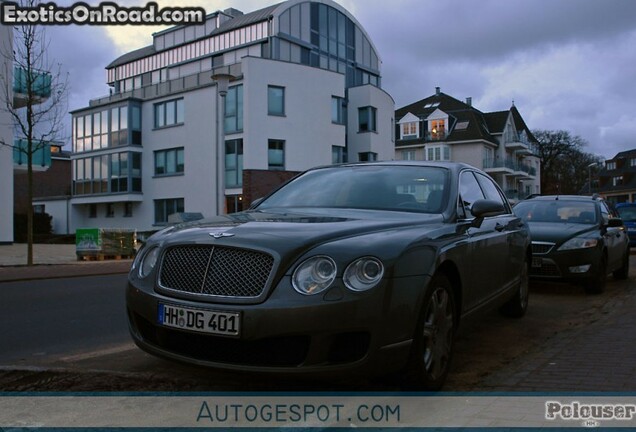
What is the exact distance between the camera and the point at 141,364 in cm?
473

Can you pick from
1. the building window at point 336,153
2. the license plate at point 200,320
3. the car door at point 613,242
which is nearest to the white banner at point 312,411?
the license plate at point 200,320

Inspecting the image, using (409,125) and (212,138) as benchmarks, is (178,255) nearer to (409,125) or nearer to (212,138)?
(212,138)

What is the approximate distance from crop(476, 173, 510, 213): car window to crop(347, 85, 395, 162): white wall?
31814 mm

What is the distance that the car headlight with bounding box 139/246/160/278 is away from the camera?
12.9 ft

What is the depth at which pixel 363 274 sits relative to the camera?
3459mm

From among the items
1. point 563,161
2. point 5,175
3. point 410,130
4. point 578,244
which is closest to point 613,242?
point 578,244

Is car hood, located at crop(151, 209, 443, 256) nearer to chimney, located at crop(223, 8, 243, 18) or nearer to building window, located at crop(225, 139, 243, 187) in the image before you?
building window, located at crop(225, 139, 243, 187)

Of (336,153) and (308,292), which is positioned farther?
(336,153)

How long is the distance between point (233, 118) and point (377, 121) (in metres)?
10.2

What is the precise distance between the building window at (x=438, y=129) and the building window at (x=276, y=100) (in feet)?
106

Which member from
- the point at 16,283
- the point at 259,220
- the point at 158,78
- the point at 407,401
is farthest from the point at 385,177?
the point at 158,78

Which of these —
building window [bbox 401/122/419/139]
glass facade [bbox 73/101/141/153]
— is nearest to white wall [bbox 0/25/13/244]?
glass facade [bbox 73/101/141/153]

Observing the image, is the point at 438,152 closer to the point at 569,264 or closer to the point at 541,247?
the point at 541,247

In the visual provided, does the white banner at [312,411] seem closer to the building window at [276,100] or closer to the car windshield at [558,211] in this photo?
the car windshield at [558,211]
